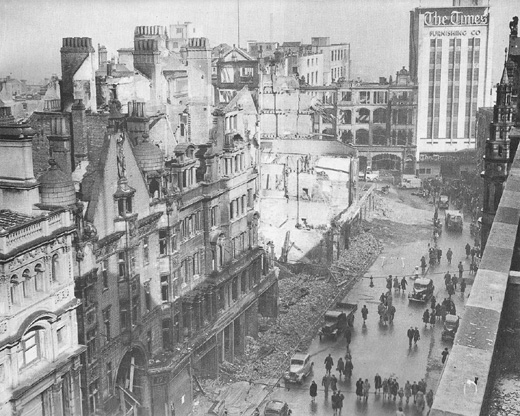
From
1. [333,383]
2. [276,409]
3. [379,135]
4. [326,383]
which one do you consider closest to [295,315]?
[326,383]

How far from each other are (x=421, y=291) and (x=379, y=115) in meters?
53.8

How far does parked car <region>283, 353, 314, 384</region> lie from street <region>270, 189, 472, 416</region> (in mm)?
348

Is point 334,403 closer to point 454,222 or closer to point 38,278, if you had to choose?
point 38,278

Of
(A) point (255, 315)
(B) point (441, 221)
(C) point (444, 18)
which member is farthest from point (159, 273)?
(C) point (444, 18)

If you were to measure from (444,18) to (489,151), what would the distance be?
68.0 metres

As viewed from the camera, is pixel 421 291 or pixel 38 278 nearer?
pixel 38 278

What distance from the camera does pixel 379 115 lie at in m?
102

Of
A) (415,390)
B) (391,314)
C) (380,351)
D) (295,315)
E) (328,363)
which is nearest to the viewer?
(415,390)

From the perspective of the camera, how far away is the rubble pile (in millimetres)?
40438

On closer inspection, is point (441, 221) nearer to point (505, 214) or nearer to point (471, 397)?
point (505, 214)

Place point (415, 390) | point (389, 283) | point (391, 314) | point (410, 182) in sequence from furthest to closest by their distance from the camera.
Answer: point (410, 182) < point (389, 283) < point (391, 314) < point (415, 390)

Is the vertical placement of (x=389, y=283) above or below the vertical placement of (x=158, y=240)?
below

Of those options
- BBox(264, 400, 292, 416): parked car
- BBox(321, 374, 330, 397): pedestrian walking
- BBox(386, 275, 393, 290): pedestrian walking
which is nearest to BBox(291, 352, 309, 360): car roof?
BBox(321, 374, 330, 397): pedestrian walking

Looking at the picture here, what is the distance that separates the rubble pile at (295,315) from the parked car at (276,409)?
4.24m
